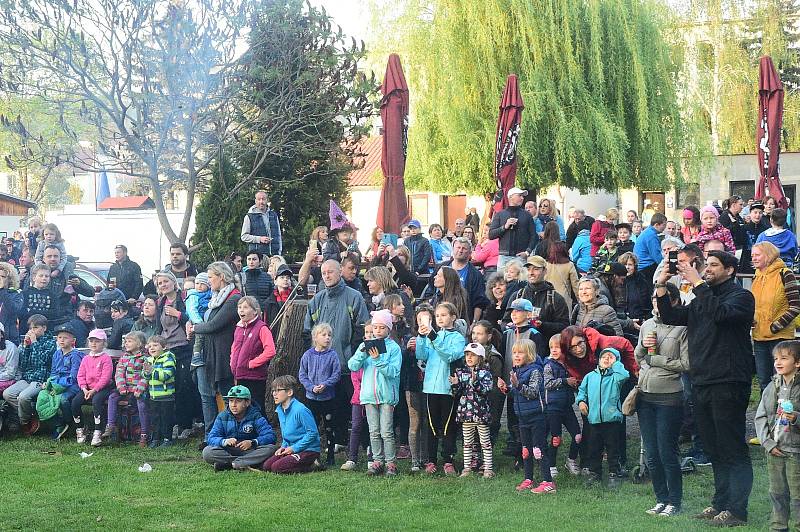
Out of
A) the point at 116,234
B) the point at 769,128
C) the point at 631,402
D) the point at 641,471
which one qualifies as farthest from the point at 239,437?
the point at 116,234

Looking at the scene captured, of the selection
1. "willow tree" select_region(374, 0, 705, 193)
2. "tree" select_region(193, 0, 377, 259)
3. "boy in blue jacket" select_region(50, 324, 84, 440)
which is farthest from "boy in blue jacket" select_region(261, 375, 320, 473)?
"willow tree" select_region(374, 0, 705, 193)

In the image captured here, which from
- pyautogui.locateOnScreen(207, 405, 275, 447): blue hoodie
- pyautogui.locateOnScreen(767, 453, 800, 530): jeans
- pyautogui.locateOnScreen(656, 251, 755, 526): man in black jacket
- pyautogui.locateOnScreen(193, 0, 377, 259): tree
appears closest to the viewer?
pyautogui.locateOnScreen(767, 453, 800, 530): jeans

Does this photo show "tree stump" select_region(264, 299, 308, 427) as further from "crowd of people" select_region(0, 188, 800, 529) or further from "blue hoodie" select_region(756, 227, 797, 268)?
"blue hoodie" select_region(756, 227, 797, 268)

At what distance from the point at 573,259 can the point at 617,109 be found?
1337 centimetres

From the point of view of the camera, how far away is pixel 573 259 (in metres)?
14.7

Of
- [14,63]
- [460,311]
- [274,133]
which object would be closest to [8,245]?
[14,63]

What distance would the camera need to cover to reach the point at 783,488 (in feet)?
24.5

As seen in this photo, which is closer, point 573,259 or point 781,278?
point 781,278

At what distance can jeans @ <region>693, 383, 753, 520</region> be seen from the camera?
7676mm

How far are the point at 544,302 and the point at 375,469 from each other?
2.23 meters

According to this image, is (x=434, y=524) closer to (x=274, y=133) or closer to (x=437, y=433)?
(x=437, y=433)

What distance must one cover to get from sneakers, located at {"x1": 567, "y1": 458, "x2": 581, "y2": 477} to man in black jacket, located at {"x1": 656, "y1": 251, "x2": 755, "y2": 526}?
1860mm

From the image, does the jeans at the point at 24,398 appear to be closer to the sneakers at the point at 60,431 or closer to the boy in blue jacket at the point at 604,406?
the sneakers at the point at 60,431

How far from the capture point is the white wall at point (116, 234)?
28219 mm
